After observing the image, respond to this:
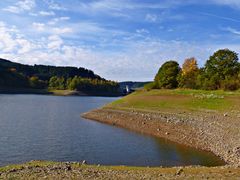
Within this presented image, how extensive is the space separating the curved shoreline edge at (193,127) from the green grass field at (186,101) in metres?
3.11

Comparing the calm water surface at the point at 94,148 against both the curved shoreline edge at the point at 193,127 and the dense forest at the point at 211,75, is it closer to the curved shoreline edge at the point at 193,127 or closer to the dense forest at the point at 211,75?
the curved shoreline edge at the point at 193,127

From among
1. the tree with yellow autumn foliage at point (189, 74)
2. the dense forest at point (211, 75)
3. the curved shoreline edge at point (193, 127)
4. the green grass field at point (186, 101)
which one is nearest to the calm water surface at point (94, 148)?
the curved shoreline edge at point (193, 127)

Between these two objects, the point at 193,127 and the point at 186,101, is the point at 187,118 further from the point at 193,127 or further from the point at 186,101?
the point at 186,101

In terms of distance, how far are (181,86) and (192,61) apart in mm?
12437

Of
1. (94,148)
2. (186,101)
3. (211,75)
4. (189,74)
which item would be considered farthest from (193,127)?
(189,74)

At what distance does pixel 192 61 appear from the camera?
309 ft

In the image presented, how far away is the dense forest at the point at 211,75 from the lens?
232ft

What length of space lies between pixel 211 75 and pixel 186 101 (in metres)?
17.4

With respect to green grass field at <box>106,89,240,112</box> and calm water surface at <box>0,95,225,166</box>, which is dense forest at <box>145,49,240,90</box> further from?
calm water surface at <box>0,95,225,166</box>

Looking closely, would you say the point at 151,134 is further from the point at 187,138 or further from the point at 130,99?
the point at 130,99

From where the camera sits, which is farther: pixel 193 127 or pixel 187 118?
pixel 187 118

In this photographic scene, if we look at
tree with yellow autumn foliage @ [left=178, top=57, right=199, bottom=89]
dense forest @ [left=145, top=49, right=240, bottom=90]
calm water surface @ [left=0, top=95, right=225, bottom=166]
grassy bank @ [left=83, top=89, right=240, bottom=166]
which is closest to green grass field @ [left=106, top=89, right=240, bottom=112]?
grassy bank @ [left=83, top=89, right=240, bottom=166]

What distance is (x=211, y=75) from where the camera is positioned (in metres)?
74.2

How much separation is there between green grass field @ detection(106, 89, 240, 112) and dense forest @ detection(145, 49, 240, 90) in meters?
8.62
